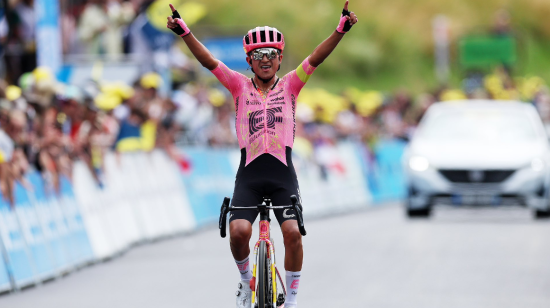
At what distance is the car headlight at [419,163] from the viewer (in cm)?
1950

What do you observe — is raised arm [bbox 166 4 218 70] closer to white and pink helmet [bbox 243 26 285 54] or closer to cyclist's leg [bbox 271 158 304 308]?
white and pink helmet [bbox 243 26 285 54]

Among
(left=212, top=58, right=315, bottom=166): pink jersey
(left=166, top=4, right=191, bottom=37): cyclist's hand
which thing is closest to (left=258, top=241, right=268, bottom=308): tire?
(left=212, top=58, right=315, bottom=166): pink jersey

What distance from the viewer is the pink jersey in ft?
28.5

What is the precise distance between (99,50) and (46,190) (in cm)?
997

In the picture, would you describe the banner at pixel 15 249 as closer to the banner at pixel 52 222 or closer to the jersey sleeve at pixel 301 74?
the banner at pixel 52 222

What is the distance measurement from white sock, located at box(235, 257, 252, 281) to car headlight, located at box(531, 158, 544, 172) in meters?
11.1

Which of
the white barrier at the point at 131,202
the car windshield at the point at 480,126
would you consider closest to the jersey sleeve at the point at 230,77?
the white barrier at the point at 131,202

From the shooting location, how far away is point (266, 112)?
28.7ft

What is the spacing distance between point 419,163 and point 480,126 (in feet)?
5.14

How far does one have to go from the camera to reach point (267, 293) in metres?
8.16

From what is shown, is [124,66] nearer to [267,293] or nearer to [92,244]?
[92,244]

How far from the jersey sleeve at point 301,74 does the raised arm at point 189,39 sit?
1.88ft

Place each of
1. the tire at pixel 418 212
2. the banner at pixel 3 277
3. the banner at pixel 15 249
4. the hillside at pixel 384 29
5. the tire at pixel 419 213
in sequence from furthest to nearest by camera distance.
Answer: the hillside at pixel 384 29, the tire at pixel 419 213, the tire at pixel 418 212, the banner at pixel 15 249, the banner at pixel 3 277

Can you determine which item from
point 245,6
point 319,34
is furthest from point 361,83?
point 245,6
